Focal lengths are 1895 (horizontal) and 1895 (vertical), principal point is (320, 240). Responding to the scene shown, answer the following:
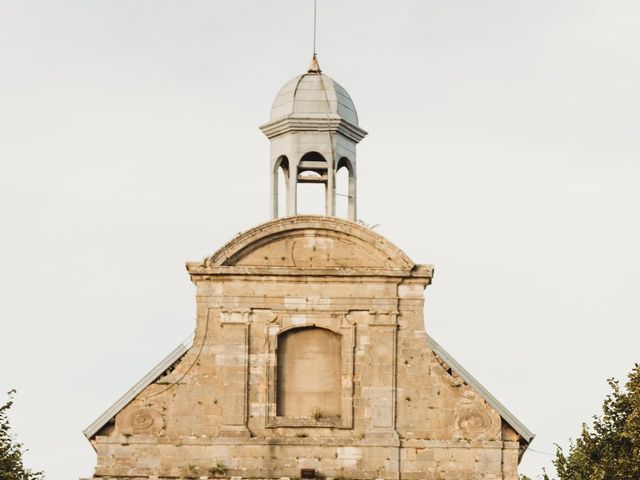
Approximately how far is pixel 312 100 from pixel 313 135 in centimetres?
97

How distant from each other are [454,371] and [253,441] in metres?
4.75

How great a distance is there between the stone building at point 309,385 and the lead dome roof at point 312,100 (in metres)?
3.84

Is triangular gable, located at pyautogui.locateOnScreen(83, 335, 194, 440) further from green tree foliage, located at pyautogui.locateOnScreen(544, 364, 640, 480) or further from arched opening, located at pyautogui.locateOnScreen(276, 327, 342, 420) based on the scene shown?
green tree foliage, located at pyautogui.locateOnScreen(544, 364, 640, 480)

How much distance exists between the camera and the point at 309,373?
42.3 meters

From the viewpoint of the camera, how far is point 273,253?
4266 centimetres

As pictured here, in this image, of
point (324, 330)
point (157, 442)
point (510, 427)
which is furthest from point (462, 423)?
point (157, 442)

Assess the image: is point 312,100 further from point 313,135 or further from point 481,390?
point 481,390

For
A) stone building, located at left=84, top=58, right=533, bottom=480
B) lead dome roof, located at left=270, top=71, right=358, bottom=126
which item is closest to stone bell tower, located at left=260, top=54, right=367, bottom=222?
lead dome roof, located at left=270, top=71, right=358, bottom=126

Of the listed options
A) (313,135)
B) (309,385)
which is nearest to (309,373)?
(309,385)

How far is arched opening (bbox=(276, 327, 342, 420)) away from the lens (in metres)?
42.1

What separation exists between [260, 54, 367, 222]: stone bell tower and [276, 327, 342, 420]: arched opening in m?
→ 3.34

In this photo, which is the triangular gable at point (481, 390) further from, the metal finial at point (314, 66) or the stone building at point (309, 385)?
the metal finial at point (314, 66)

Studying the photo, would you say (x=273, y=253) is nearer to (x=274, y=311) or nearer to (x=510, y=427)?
(x=274, y=311)

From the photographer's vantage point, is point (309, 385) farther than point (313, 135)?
No
